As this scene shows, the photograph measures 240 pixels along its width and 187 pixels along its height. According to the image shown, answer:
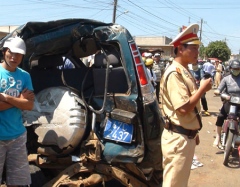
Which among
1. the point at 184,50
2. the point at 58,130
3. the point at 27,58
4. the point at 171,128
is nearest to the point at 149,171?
the point at 171,128

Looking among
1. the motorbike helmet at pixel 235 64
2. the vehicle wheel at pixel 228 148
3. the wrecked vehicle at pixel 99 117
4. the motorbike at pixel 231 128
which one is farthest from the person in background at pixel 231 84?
the wrecked vehicle at pixel 99 117

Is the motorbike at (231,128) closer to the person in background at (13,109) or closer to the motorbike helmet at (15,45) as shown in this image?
the person in background at (13,109)

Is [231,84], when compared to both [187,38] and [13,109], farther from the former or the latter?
[13,109]

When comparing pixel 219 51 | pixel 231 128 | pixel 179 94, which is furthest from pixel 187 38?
pixel 219 51

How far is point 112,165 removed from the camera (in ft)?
12.1

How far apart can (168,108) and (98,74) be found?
3.55 feet

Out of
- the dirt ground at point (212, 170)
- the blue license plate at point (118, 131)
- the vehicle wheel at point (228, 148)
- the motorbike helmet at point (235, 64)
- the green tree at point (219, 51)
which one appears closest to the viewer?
the blue license plate at point (118, 131)

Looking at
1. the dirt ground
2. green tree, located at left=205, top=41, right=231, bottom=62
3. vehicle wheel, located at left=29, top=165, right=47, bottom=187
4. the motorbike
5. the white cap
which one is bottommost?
green tree, located at left=205, top=41, right=231, bottom=62

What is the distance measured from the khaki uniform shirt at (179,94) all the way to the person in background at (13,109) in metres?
1.33

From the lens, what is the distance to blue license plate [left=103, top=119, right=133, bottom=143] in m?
3.63

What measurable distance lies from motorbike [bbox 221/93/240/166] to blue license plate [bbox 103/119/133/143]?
2.93 metres

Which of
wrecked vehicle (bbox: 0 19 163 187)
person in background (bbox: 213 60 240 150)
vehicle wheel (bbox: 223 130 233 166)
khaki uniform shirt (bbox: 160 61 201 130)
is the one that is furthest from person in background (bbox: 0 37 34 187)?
person in background (bbox: 213 60 240 150)

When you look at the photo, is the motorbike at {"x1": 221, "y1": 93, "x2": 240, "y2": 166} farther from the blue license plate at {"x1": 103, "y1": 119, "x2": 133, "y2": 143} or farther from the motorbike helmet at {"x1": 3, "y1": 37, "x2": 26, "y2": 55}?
the motorbike helmet at {"x1": 3, "y1": 37, "x2": 26, "y2": 55}

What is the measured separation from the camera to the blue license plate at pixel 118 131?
3635 mm
